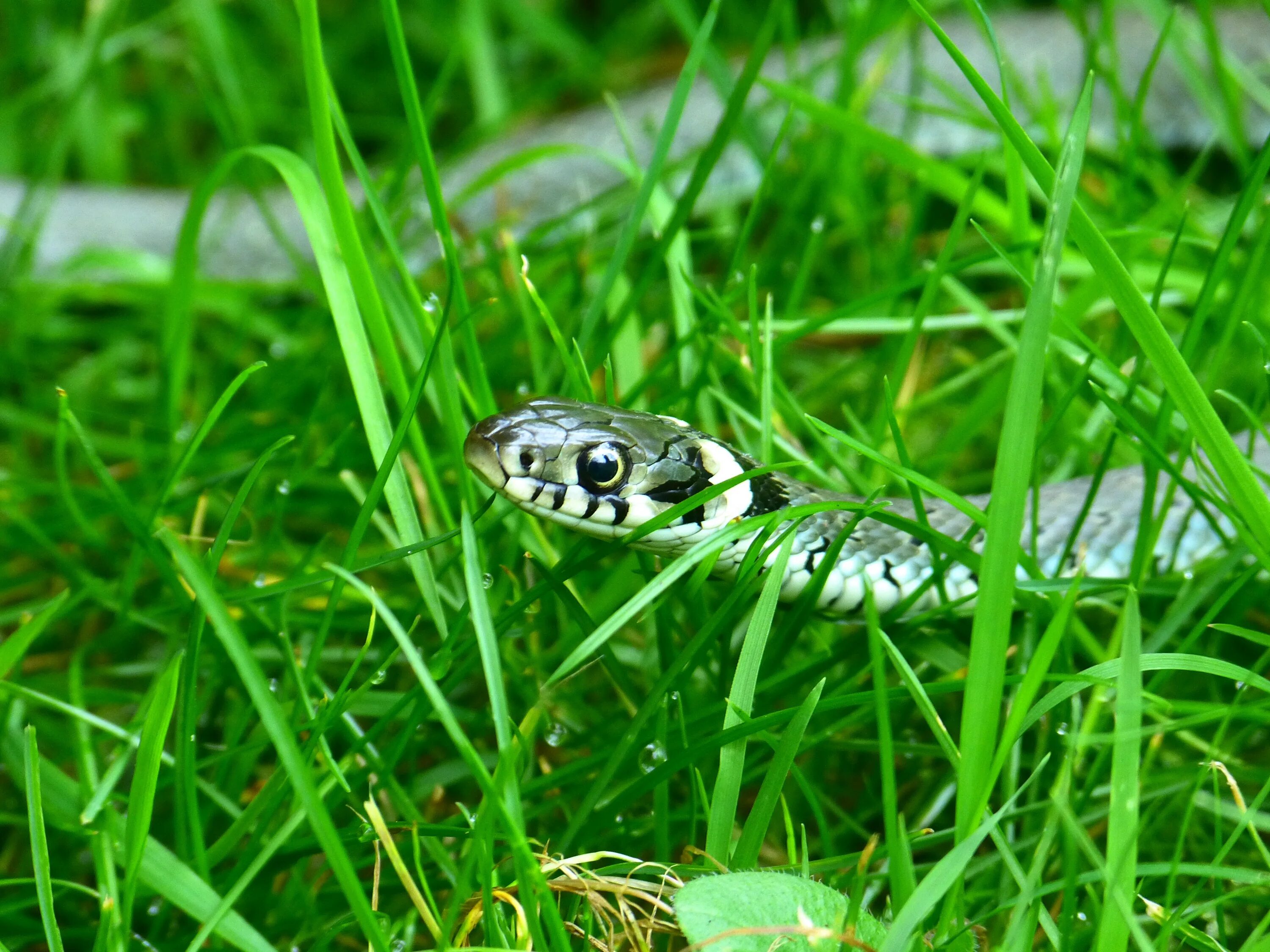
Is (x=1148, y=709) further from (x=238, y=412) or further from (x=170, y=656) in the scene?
(x=238, y=412)

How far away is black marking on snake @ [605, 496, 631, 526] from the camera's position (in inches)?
83.4

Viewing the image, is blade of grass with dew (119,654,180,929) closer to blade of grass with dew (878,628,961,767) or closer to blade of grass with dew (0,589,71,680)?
blade of grass with dew (0,589,71,680)

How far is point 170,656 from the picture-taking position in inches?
95.3

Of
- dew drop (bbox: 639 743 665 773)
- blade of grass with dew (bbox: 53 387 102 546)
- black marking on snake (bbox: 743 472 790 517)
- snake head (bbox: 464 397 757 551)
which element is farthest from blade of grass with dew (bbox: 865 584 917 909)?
blade of grass with dew (bbox: 53 387 102 546)

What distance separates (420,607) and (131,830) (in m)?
0.58

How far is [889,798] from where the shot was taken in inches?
55.4

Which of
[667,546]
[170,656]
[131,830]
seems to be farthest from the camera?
[170,656]

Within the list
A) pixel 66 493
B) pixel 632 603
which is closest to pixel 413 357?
pixel 66 493

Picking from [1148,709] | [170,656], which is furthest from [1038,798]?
[170,656]

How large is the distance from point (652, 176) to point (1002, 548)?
4.09 ft

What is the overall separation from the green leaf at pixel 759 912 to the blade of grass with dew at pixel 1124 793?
29cm

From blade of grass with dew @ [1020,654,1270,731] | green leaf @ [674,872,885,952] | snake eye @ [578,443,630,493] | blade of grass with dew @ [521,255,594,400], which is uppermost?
blade of grass with dew @ [521,255,594,400]

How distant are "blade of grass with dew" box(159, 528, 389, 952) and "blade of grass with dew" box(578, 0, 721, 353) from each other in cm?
102

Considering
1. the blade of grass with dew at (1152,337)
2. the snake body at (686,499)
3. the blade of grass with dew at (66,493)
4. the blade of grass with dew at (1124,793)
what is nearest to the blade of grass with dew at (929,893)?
the blade of grass with dew at (1124,793)
